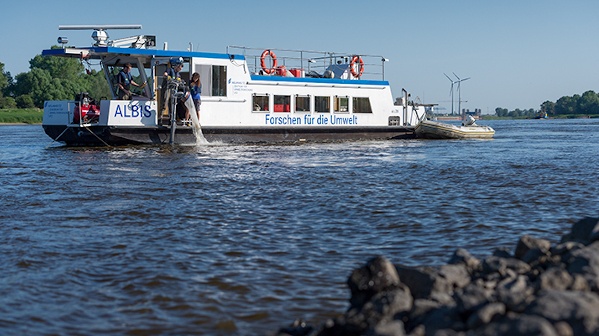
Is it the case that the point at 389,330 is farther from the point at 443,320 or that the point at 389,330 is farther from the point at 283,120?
the point at 283,120

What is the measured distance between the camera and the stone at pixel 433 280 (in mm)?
3643

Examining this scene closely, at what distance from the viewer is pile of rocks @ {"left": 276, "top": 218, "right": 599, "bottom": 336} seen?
2.79m

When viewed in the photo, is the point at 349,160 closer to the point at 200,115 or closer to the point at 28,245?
the point at 200,115

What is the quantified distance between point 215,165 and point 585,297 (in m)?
11.0

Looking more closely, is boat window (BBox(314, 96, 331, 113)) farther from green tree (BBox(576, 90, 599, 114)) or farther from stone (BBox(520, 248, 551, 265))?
green tree (BBox(576, 90, 599, 114))

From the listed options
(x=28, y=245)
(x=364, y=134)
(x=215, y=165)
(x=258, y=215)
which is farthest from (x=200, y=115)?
(x=28, y=245)

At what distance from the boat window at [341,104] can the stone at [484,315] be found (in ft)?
63.6

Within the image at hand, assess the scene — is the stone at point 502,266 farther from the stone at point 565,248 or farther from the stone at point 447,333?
the stone at point 447,333

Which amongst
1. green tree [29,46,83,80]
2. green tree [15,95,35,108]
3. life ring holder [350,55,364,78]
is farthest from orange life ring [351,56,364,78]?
green tree [29,46,83,80]

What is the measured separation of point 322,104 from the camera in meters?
21.8

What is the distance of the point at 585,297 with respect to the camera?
2953 millimetres

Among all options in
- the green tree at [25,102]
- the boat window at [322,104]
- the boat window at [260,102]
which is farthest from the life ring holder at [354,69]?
the green tree at [25,102]

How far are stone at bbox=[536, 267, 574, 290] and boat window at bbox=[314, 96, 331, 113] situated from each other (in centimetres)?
→ 1845

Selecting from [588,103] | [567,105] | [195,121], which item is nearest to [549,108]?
[567,105]
